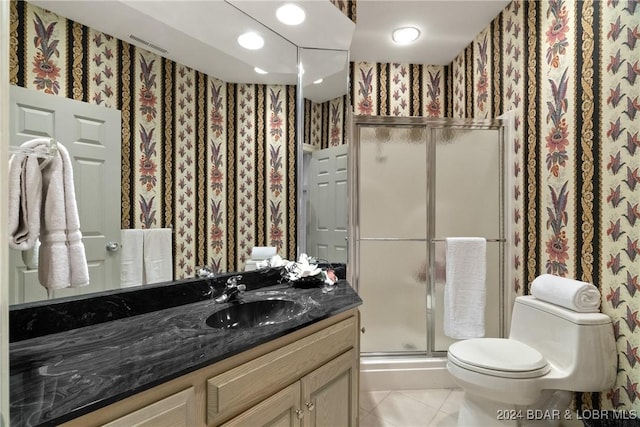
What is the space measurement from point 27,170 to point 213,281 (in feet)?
2.60

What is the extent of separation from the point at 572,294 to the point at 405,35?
214cm

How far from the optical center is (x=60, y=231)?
Answer: 2.99 ft

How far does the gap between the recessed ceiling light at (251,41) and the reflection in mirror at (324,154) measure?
0.29 metres

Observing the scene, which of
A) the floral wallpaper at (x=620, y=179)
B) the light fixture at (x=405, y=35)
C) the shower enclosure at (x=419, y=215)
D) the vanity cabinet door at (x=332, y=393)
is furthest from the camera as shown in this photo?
the light fixture at (x=405, y=35)

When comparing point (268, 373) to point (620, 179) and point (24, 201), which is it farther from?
point (620, 179)

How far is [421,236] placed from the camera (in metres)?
2.27

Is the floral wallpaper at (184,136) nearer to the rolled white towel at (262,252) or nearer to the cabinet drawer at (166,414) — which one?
the rolled white towel at (262,252)

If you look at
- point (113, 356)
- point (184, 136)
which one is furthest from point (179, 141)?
point (113, 356)

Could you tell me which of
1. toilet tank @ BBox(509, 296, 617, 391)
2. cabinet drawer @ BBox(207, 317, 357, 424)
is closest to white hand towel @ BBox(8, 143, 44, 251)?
cabinet drawer @ BBox(207, 317, 357, 424)

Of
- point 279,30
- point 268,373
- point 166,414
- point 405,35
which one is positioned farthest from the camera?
point 405,35

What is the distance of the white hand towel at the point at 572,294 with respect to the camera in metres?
1.48

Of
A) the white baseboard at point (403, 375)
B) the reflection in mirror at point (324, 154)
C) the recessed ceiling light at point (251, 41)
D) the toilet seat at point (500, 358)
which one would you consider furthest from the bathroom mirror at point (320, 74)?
the white baseboard at point (403, 375)

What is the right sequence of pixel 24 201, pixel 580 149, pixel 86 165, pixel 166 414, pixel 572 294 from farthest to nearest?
pixel 580 149, pixel 572 294, pixel 86 165, pixel 24 201, pixel 166 414

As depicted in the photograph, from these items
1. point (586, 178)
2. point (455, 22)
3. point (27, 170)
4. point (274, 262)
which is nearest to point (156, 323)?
point (27, 170)
